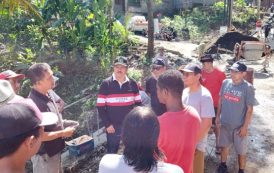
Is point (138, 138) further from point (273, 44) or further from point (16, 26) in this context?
point (273, 44)

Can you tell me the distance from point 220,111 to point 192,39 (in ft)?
47.8

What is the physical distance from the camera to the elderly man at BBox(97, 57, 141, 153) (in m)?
4.83

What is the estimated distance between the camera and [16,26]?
35.0 feet

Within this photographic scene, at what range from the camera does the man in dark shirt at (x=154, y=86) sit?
523cm

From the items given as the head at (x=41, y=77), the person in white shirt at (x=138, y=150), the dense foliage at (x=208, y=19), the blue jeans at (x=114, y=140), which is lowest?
the blue jeans at (x=114, y=140)

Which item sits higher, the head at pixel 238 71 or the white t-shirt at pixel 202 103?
the head at pixel 238 71

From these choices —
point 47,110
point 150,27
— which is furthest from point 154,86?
point 150,27

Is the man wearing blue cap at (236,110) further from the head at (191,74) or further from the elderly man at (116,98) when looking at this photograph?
the elderly man at (116,98)

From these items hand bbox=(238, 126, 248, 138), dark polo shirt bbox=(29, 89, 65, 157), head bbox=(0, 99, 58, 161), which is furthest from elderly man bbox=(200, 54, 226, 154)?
head bbox=(0, 99, 58, 161)

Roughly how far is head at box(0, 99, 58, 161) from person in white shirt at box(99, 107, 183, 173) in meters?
0.47

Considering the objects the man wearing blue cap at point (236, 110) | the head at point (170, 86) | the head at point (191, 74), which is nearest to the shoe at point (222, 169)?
the man wearing blue cap at point (236, 110)

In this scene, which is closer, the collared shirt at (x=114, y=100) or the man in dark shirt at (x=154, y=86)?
the collared shirt at (x=114, y=100)

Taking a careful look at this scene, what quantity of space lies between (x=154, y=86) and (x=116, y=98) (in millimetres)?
772

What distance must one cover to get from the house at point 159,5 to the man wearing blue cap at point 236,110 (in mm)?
19270
